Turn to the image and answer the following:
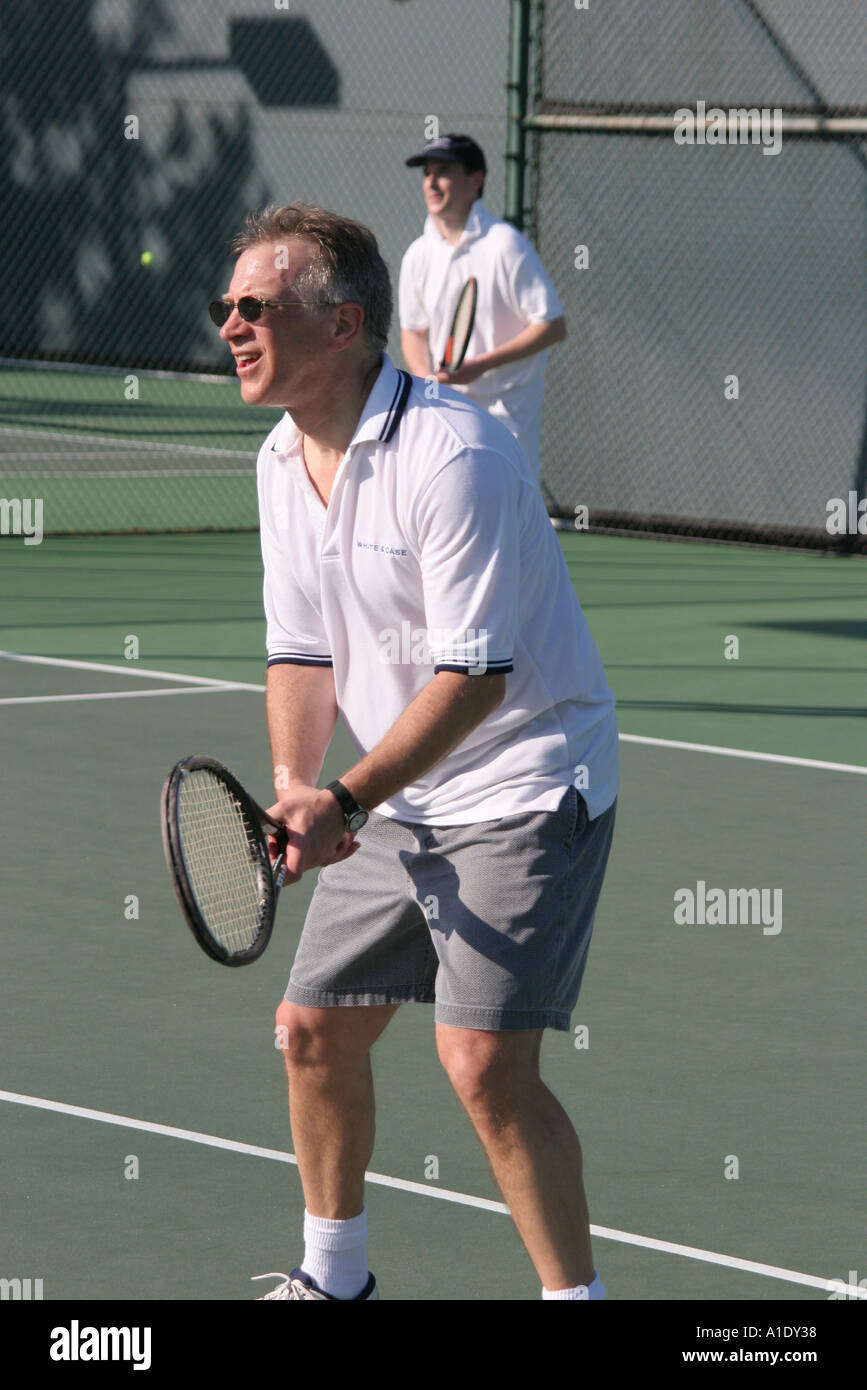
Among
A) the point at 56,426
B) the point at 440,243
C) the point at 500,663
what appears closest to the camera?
the point at 500,663

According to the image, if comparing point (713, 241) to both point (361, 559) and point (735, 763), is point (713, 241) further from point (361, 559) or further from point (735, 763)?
point (361, 559)

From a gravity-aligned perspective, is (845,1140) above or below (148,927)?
below

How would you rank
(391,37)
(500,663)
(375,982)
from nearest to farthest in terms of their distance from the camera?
(500,663), (375,982), (391,37)

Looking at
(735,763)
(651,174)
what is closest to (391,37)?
(651,174)

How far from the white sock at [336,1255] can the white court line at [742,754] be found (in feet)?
15.7

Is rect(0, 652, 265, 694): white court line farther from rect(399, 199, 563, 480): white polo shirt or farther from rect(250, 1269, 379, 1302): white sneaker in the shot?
rect(250, 1269, 379, 1302): white sneaker

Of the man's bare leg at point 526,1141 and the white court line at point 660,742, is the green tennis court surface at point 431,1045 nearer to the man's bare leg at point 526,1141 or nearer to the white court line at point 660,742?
the white court line at point 660,742

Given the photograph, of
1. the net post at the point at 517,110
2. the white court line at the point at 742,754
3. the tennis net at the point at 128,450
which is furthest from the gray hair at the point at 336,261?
the net post at the point at 517,110

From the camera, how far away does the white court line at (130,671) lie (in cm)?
988

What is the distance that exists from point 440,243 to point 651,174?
16.2 feet

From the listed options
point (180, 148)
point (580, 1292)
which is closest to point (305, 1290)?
point (580, 1292)

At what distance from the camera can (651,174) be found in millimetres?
15078

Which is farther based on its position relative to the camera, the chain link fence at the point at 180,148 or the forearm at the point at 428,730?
the chain link fence at the point at 180,148

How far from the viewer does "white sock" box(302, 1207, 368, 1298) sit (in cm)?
386
